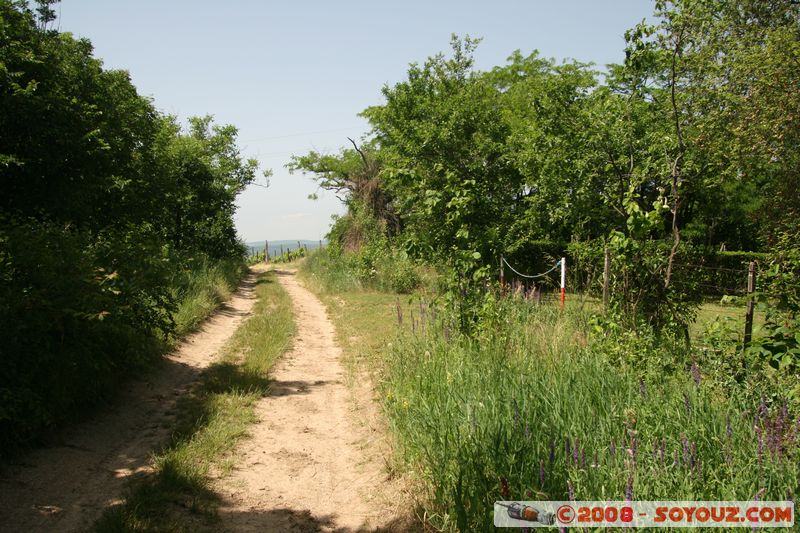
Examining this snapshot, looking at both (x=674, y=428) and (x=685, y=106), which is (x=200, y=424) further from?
(x=685, y=106)

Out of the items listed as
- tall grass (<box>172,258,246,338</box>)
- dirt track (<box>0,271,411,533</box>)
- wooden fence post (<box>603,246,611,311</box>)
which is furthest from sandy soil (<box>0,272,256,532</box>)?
wooden fence post (<box>603,246,611,311</box>)

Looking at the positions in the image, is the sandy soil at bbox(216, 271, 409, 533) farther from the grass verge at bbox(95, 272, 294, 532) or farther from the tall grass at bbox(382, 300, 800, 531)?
the tall grass at bbox(382, 300, 800, 531)

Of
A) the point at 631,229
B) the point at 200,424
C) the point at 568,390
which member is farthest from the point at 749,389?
the point at 200,424

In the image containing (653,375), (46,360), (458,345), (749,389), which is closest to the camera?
(749,389)

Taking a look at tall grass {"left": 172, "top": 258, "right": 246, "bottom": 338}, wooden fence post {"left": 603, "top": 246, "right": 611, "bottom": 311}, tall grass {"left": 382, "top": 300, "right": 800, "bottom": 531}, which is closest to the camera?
tall grass {"left": 382, "top": 300, "right": 800, "bottom": 531}

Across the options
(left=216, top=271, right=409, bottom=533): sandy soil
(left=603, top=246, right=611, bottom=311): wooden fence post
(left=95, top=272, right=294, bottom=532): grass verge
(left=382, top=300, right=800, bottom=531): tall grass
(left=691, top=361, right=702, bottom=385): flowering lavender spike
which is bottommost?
(left=216, top=271, right=409, bottom=533): sandy soil

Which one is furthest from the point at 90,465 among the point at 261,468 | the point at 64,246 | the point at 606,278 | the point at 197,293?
the point at 197,293

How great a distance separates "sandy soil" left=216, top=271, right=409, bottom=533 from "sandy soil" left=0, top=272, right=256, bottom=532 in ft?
3.39

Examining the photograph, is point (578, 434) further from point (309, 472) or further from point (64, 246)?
point (64, 246)

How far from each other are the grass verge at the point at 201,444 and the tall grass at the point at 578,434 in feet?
6.18

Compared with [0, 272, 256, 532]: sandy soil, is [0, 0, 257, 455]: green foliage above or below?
above

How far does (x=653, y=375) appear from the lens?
186 inches

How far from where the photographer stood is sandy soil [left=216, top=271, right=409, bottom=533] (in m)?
4.19

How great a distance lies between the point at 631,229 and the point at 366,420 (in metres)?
3.99
